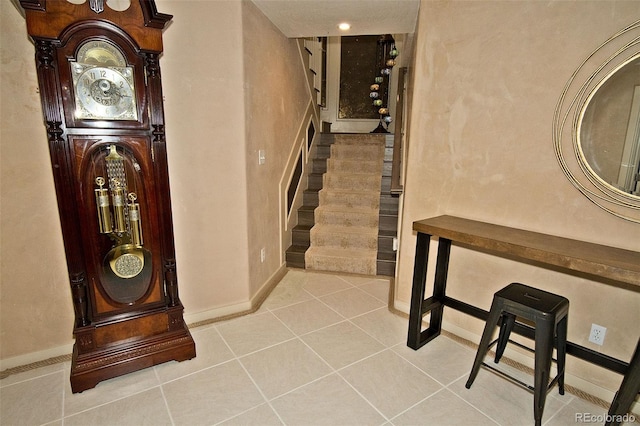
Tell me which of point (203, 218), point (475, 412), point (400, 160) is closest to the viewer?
point (475, 412)

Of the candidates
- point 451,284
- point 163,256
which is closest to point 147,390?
point 163,256

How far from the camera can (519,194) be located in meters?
2.01

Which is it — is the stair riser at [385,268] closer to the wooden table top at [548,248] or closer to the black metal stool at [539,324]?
the wooden table top at [548,248]

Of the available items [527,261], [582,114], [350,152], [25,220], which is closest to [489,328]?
[527,261]

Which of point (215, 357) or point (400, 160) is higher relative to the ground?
point (400, 160)

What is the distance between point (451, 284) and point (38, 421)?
257 cm

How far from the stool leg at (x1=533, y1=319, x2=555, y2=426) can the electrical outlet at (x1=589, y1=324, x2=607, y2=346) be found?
0.50 m

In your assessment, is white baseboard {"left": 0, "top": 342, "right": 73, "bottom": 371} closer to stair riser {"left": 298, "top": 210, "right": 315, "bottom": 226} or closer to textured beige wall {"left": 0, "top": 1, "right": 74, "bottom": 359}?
textured beige wall {"left": 0, "top": 1, "right": 74, "bottom": 359}

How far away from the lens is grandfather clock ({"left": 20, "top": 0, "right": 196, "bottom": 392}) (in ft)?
5.21

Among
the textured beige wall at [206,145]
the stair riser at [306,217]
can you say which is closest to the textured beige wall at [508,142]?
the textured beige wall at [206,145]

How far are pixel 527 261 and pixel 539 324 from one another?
0.57 meters

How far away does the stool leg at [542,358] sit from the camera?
1.57m

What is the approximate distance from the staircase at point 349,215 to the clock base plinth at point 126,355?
5.62ft

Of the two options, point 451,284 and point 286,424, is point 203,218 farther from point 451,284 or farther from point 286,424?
point 451,284
